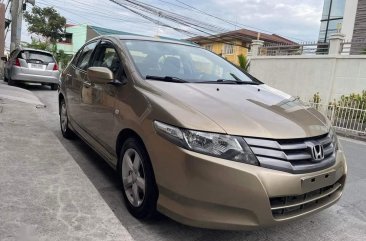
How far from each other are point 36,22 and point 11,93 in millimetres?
36965

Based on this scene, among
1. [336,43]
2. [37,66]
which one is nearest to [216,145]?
[37,66]

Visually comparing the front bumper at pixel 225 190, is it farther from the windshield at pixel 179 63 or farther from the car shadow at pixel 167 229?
the windshield at pixel 179 63

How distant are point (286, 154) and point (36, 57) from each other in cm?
1128

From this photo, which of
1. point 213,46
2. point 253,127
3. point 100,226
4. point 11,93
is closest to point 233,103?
point 253,127

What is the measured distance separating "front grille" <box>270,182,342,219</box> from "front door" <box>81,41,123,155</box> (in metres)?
1.70

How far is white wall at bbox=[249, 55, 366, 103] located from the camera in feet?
40.2

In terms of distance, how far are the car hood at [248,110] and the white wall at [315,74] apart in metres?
10.0

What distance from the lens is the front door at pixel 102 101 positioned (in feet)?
11.6

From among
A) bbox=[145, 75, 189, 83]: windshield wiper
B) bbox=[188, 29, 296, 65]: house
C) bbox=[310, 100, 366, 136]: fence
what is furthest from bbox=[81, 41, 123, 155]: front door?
bbox=[188, 29, 296, 65]: house

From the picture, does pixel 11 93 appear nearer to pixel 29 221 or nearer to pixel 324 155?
pixel 29 221

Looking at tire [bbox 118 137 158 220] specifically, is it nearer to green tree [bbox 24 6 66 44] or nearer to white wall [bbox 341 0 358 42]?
white wall [bbox 341 0 358 42]

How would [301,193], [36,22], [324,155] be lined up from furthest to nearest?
[36,22] → [324,155] → [301,193]

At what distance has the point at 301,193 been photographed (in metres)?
2.48

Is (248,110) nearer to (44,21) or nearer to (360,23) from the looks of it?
(360,23)
